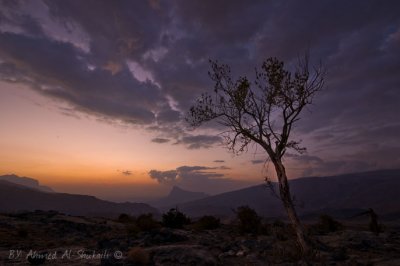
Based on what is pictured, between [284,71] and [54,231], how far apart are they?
2534 cm

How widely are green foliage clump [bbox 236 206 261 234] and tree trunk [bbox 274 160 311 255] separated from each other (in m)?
10.9

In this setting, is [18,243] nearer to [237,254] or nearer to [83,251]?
[83,251]

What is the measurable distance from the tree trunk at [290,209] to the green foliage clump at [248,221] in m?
10.9

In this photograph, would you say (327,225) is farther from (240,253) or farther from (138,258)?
(138,258)

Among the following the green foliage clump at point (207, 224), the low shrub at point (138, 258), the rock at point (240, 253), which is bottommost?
the rock at point (240, 253)

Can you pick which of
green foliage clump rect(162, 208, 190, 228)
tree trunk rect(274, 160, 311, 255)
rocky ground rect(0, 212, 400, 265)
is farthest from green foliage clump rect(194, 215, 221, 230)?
tree trunk rect(274, 160, 311, 255)

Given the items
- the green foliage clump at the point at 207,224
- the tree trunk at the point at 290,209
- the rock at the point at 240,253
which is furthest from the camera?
the green foliage clump at the point at 207,224

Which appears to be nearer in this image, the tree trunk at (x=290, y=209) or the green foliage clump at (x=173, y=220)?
the tree trunk at (x=290, y=209)

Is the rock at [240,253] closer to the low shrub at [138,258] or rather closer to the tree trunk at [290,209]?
the tree trunk at [290,209]

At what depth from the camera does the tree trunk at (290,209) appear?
15663 millimetres

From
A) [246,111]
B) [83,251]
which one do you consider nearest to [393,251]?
[246,111]

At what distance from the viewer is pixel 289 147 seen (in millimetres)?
17625

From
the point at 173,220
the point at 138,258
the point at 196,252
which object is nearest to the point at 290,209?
the point at 196,252

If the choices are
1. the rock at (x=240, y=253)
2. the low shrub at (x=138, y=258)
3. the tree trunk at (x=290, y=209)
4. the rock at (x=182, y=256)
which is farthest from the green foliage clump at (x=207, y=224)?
the low shrub at (x=138, y=258)
